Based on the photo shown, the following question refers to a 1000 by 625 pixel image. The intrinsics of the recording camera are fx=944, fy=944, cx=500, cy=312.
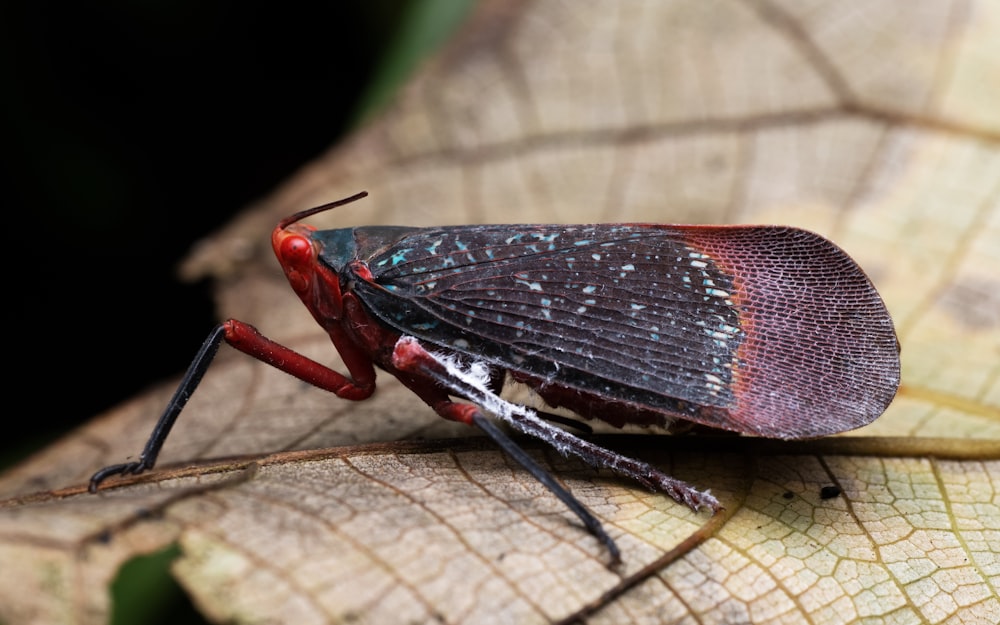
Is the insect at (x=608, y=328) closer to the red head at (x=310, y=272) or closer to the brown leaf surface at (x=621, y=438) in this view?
the red head at (x=310, y=272)

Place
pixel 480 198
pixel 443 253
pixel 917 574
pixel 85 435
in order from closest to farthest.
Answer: pixel 917 574 < pixel 443 253 < pixel 85 435 < pixel 480 198

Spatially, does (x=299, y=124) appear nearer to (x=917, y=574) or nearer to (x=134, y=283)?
(x=134, y=283)

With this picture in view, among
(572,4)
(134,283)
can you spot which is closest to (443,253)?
(134,283)

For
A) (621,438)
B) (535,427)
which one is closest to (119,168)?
(535,427)

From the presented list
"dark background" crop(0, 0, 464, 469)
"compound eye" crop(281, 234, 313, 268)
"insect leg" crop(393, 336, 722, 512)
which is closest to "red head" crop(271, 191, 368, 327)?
"compound eye" crop(281, 234, 313, 268)

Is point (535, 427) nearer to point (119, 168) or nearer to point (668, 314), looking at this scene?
point (668, 314)

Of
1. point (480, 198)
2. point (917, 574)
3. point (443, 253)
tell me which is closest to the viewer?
point (917, 574)

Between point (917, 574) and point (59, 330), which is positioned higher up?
point (59, 330)
